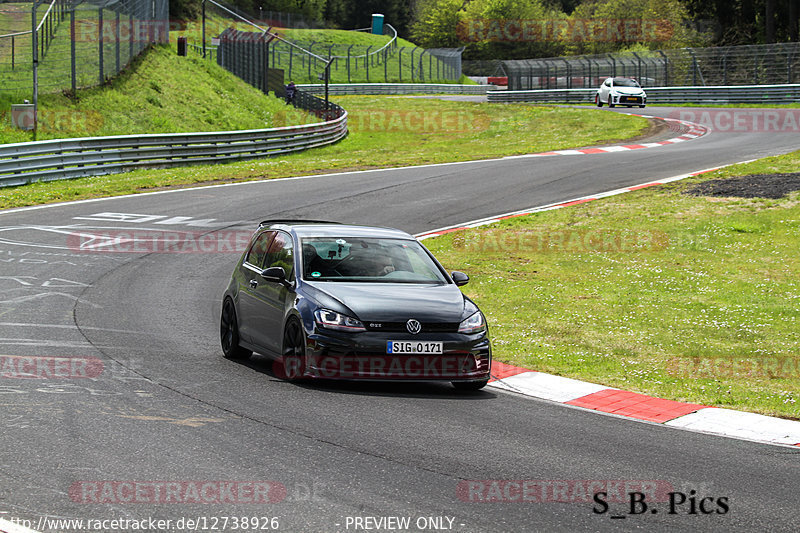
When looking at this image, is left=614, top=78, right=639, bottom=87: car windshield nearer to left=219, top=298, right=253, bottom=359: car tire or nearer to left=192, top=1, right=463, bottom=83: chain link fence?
left=192, top=1, right=463, bottom=83: chain link fence

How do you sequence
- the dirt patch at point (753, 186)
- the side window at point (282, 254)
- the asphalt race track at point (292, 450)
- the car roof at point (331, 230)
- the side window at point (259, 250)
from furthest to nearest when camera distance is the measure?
the dirt patch at point (753, 186), the side window at point (259, 250), the car roof at point (331, 230), the side window at point (282, 254), the asphalt race track at point (292, 450)

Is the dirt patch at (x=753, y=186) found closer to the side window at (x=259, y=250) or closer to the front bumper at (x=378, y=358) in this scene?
the side window at (x=259, y=250)

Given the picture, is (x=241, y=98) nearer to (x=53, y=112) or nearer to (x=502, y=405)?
(x=53, y=112)

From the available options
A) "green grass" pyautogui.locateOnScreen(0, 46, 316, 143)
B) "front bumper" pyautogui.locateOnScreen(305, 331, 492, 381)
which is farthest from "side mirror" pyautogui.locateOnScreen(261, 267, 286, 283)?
"green grass" pyautogui.locateOnScreen(0, 46, 316, 143)

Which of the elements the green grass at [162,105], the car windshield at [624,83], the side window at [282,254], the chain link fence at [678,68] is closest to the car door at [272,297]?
the side window at [282,254]

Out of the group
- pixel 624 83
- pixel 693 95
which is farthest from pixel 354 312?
pixel 693 95

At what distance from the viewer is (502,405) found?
354 inches

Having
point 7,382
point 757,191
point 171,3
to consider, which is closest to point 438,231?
point 757,191

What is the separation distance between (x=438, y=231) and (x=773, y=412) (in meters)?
12.3

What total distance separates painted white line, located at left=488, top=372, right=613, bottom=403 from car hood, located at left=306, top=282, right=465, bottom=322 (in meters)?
1.08

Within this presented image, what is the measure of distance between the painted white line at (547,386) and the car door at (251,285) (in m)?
2.56

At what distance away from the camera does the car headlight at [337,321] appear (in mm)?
9023

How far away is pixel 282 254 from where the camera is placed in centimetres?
1050

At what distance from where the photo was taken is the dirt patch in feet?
70.9
